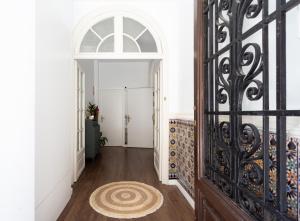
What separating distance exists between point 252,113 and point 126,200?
2055 mm

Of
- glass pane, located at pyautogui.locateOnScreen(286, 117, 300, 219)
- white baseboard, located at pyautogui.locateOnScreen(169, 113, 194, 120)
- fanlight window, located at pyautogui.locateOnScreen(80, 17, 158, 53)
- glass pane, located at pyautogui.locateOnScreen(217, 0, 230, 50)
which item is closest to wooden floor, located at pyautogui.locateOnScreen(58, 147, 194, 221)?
white baseboard, located at pyautogui.locateOnScreen(169, 113, 194, 120)

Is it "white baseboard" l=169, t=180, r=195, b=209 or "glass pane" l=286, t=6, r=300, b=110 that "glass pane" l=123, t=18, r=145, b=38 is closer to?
"white baseboard" l=169, t=180, r=195, b=209

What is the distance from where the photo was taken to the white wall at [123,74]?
598cm

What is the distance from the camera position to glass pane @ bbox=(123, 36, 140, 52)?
2.90 metres

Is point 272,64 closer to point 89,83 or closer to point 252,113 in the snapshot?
point 252,113

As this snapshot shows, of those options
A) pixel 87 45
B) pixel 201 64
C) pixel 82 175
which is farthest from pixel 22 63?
pixel 82 175

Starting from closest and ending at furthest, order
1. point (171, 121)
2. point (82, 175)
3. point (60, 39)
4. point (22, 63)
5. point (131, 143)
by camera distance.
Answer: point (22, 63) < point (60, 39) < point (171, 121) < point (82, 175) < point (131, 143)

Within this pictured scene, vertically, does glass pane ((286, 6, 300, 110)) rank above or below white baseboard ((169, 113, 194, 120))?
above

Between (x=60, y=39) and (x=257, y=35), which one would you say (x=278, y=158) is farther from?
(x=60, y=39)

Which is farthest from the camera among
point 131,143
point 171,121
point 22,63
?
point 131,143

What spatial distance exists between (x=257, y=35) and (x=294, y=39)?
21cm

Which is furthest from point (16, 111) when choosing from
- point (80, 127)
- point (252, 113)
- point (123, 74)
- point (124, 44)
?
point (123, 74)

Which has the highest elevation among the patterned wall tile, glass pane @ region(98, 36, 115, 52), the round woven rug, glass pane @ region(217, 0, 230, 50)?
glass pane @ region(98, 36, 115, 52)

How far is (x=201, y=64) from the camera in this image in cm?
115
